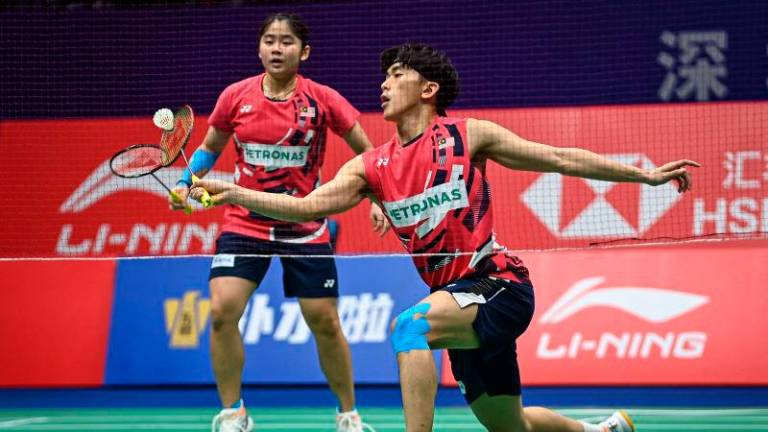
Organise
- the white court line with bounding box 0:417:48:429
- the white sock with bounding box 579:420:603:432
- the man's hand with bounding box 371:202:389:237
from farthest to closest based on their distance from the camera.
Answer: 1. the white court line with bounding box 0:417:48:429
2. the man's hand with bounding box 371:202:389:237
3. the white sock with bounding box 579:420:603:432

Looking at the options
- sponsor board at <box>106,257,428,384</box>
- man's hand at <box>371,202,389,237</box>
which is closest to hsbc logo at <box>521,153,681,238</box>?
sponsor board at <box>106,257,428,384</box>

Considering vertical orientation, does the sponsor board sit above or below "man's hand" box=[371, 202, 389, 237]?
below

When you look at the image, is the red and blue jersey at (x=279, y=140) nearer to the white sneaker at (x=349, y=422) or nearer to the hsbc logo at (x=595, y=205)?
the white sneaker at (x=349, y=422)

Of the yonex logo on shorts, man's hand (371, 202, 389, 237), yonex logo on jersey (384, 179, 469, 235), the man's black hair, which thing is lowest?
the yonex logo on shorts

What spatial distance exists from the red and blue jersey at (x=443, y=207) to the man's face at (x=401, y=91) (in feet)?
0.43

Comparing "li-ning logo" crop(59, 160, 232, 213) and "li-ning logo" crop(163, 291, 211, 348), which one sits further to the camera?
"li-ning logo" crop(59, 160, 232, 213)

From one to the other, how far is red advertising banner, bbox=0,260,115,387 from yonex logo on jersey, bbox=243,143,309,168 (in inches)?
130

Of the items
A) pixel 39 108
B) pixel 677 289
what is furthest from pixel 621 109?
pixel 39 108

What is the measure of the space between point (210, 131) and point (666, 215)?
396 centimetres

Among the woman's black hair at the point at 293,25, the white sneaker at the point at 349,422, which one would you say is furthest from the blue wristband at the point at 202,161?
the white sneaker at the point at 349,422

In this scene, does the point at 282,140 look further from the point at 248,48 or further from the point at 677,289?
the point at 248,48

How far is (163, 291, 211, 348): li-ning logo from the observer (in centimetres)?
868

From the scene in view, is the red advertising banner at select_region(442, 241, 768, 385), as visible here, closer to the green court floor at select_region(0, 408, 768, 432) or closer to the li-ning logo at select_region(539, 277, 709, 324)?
the li-ning logo at select_region(539, 277, 709, 324)

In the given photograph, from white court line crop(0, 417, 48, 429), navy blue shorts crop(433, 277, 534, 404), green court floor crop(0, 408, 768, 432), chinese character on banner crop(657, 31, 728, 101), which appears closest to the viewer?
navy blue shorts crop(433, 277, 534, 404)
